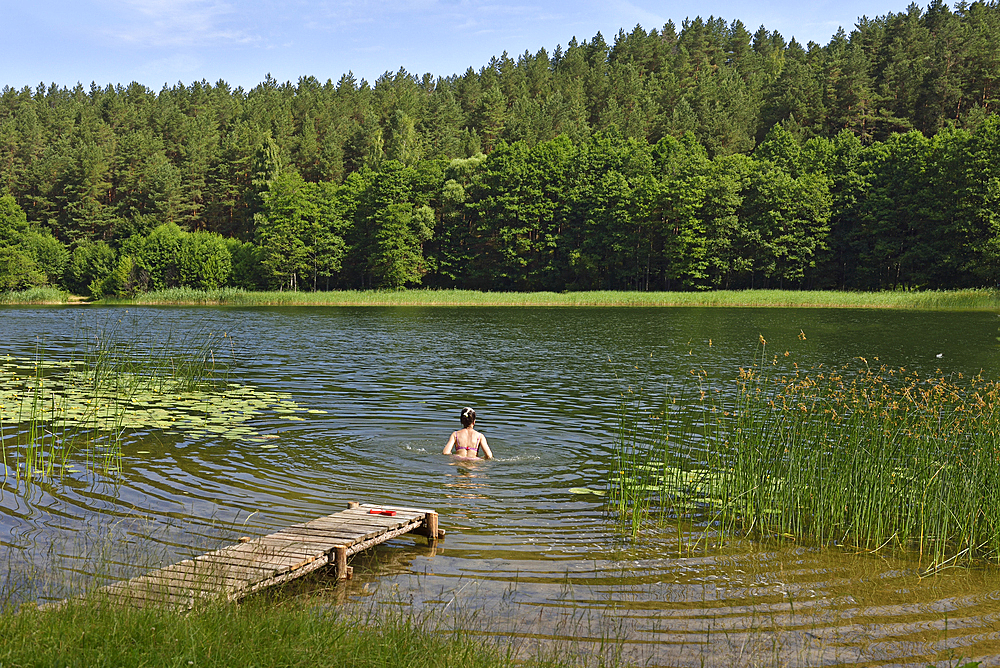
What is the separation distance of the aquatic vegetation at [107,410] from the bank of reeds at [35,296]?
179ft

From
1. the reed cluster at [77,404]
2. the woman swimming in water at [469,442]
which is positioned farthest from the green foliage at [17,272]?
the woman swimming in water at [469,442]

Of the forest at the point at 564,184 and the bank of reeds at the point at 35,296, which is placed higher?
the forest at the point at 564,184

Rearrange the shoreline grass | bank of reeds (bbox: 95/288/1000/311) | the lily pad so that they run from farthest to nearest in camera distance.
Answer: the shoreline grass, bank of reeds (bbox: 95/288/1000/311), the lily pad

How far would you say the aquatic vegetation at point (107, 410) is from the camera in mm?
11969

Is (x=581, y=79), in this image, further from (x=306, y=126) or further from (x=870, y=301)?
(x=870, y=301)

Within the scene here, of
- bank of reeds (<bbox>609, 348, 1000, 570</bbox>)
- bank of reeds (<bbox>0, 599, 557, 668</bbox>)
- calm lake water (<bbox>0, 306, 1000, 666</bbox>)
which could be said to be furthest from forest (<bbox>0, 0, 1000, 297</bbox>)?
bank of reeds (<bbox>0, 599, 557, 668</bbox>)

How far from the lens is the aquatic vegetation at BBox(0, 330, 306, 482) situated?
11969mm

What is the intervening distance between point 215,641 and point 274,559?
2299mm

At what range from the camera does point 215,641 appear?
4805 mm

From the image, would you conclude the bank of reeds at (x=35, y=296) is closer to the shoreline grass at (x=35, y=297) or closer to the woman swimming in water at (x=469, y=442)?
the shoreline grass at (x=35, y=297)

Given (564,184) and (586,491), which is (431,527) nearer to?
(586,491)

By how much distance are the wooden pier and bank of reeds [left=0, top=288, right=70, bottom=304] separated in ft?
237

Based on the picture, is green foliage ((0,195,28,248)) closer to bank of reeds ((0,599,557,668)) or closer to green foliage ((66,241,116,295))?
green foliage ((66,241,116,295))

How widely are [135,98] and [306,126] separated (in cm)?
3545
